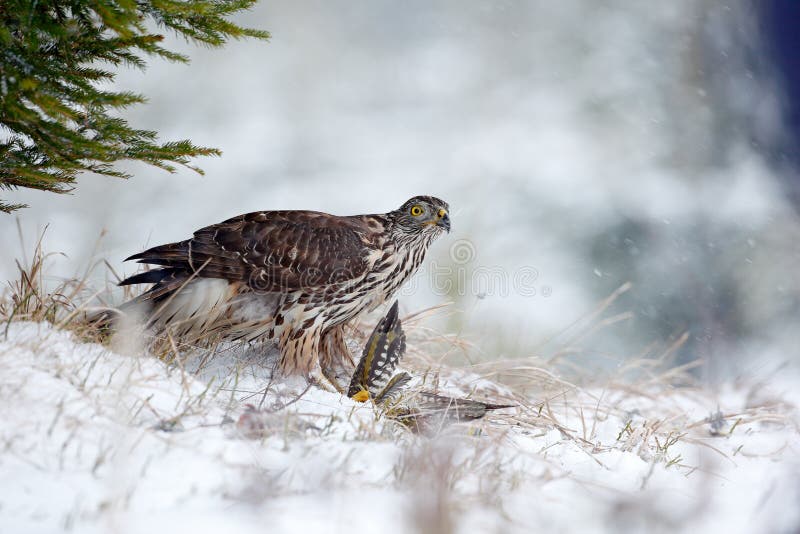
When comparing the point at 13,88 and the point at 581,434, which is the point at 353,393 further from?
the point at 13,88

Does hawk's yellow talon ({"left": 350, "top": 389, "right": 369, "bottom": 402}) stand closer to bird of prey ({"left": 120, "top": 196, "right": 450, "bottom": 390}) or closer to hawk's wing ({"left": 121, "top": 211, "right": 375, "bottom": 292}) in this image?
bird of prey ({"left": 120, "top": 196, "right": 450, "bottom": 390})

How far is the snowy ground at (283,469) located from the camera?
215 centimetres

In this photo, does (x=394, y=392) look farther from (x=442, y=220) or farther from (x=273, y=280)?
(x=442, y=220)

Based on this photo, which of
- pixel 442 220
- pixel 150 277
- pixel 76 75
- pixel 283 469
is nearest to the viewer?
pixel 283 469

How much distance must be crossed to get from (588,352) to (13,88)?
420 cm

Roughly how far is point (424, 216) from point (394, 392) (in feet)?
3.84

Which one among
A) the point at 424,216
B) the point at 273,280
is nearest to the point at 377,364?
the point at 273,280

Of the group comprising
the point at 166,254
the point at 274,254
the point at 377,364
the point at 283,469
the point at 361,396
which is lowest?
the point at 283,469

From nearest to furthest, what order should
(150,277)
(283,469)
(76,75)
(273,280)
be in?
(283,469)
(76,75)
(273,280)
(150,277)

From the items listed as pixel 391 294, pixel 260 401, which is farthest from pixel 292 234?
pixel 260 401

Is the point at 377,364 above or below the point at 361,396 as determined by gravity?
above

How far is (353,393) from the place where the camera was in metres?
3.95

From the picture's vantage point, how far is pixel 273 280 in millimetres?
4098

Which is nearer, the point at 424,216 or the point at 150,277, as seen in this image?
the point at 150,277
